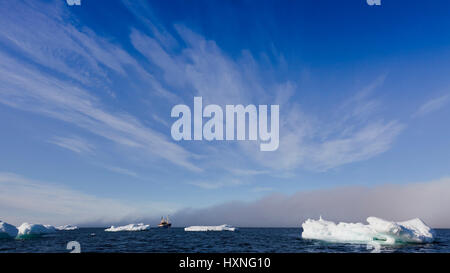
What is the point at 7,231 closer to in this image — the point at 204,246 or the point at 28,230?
the point at 28,230

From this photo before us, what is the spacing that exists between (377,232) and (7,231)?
6196 centimetres

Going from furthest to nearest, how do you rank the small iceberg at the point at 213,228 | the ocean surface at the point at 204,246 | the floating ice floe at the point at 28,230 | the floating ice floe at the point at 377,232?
1. the small iceberg at the point at 213,228
2. the floating ice floe at the point at 28,230
3. the floating ice floe at the point at 377,232
4. the ocean surface at the point at 204,246

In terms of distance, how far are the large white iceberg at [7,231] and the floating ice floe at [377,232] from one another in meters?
55.8

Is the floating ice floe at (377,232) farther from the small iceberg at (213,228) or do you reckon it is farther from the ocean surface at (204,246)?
the small iceberg at (213,228)

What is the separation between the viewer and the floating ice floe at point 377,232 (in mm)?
34469

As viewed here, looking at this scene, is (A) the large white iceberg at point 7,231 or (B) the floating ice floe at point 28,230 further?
(B) the floating ice floe at point 28,230


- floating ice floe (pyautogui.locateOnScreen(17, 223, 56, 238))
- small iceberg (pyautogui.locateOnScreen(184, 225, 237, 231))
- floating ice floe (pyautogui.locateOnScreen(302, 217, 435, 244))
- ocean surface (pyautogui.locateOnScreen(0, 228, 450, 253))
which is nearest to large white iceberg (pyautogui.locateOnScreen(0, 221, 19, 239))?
ocean surface (pyautogui.locateOnScreen(0, 228, 450, 253))

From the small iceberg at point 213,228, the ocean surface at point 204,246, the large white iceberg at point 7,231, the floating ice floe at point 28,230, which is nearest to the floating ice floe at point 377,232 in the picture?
the ocean surface at point 204,246
